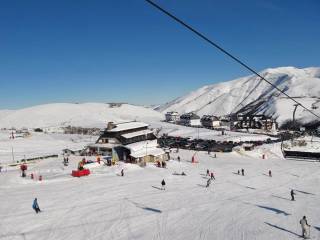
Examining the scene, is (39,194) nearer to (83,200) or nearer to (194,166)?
(83,200)

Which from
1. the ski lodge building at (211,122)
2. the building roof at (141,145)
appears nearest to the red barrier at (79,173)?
the building roof at (141,145)

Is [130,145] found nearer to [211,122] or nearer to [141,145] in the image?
[141,145]

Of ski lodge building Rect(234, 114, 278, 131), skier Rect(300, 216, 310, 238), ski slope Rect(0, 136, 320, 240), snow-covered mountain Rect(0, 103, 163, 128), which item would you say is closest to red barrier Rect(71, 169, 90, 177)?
ski slope Rect(0, 136, 320, 240)

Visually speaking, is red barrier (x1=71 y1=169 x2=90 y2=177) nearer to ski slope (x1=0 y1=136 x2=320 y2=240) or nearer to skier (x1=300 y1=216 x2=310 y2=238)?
ski slope (x1=0 y1=136 x2=320 y2=240)

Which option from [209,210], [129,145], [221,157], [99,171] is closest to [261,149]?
[221,157]

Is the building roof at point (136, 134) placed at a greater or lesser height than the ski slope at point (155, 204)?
greater

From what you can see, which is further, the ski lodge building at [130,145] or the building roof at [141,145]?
the building roof at [141,145]

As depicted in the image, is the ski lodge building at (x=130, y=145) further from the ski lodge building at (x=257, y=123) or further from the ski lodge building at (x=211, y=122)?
the ski lodge building at (x=211, y=122)
